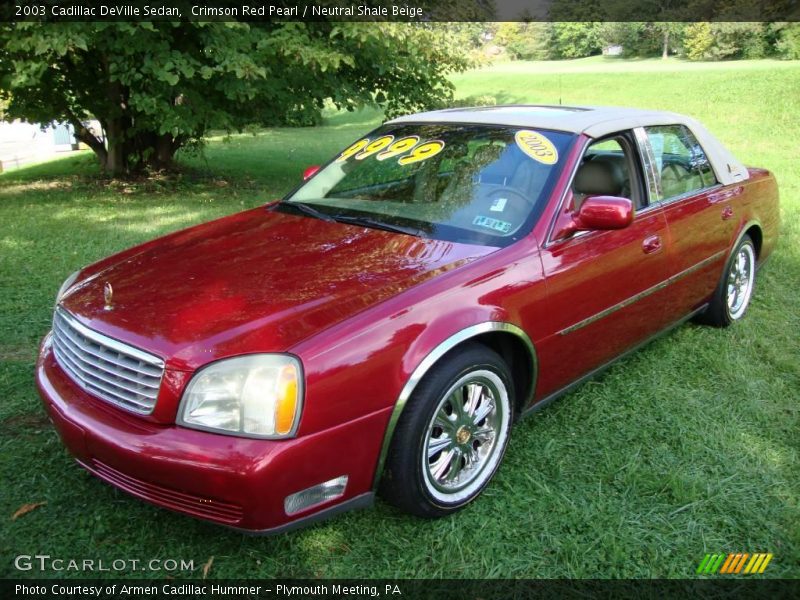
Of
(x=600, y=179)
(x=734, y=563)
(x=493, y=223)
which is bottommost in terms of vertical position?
(x=734, y=563)

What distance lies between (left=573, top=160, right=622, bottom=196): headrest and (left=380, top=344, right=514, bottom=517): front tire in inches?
48.3

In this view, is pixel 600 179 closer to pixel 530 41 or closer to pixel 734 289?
pixel 734 289

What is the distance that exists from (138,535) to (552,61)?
50.0 meters

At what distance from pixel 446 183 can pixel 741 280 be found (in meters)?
2.65

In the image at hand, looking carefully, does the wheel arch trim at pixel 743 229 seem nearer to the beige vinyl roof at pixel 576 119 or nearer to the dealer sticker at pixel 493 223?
the beige vinyl roof at pixel 576 119

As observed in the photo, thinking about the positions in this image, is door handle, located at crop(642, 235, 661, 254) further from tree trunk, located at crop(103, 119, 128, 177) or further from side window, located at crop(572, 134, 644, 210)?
tree trunk, located at crop(103, 119, 128, 177)

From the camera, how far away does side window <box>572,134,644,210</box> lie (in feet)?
11.8

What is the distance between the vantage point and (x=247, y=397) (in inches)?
85.7

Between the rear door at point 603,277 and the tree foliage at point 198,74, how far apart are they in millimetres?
5085

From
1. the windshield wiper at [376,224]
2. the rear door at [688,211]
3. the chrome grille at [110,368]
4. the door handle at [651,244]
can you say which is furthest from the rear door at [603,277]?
the chrome grille at [110,368]

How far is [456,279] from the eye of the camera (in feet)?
8.69

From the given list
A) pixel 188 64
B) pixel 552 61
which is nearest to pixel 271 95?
pixel 188 64

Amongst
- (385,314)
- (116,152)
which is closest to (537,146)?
(385,314)

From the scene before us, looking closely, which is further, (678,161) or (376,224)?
(678,161)
